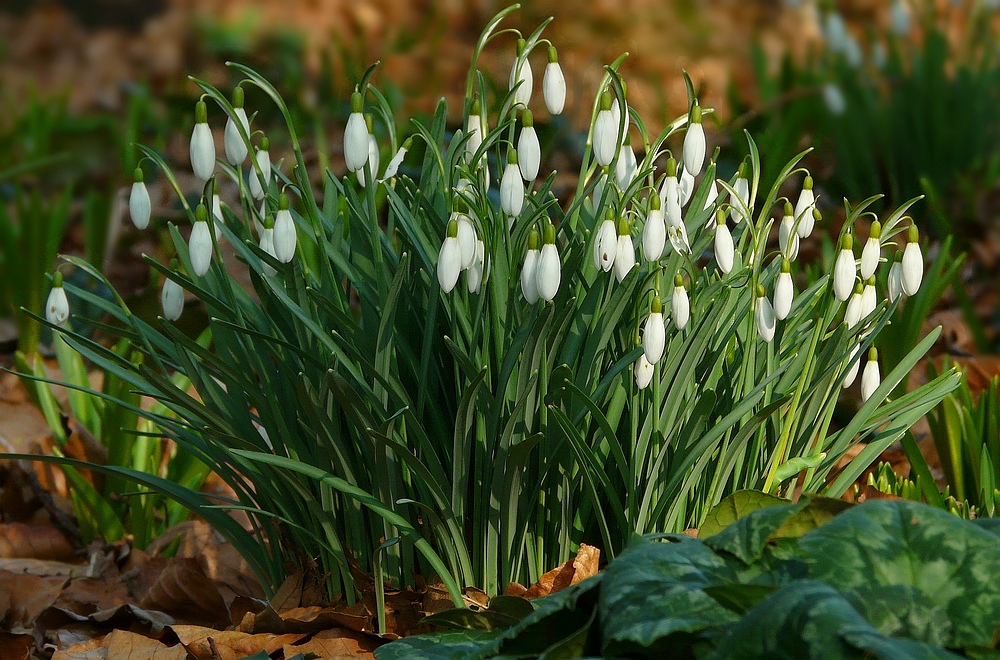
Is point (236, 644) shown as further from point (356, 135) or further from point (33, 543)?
point (33, 543)

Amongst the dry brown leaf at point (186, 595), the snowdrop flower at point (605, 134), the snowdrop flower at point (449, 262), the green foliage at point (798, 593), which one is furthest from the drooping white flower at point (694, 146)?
the dry brown leaf at point (186, 595)

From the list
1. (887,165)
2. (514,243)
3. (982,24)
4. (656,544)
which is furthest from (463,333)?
(982,24)

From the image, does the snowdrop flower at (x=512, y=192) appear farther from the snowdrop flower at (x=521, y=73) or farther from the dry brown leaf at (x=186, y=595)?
the dry brown leaf at (x=186, y=595)

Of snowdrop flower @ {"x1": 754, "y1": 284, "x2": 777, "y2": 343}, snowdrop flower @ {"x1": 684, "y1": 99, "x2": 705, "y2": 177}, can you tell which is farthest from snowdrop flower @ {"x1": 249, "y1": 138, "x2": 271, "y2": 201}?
snowdrop flower @ {"x1": 754, "y1": 284, "x2": 777, "y2": 343}

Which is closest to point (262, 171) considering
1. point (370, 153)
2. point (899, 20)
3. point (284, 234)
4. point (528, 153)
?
point (370, 153)

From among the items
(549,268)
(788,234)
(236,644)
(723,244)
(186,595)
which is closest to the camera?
(549,268)

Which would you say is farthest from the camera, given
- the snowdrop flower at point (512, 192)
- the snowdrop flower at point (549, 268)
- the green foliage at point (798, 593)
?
the snowdrop flower at point (512, 192)
